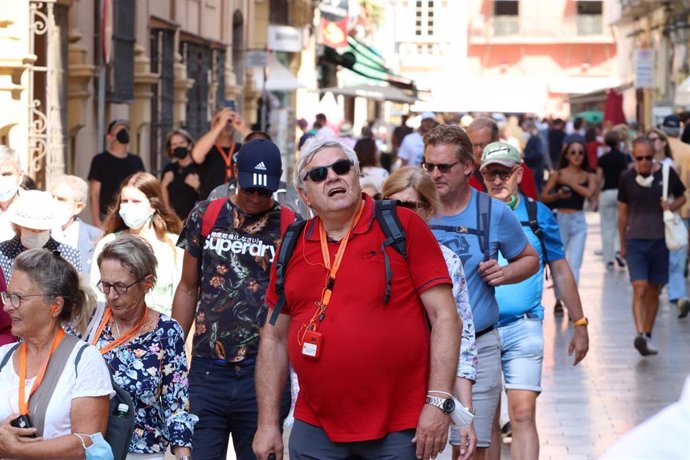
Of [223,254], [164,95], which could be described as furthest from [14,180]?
[164,95]

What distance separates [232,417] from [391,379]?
1613mm

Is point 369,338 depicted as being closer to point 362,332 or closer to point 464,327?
point 362,332

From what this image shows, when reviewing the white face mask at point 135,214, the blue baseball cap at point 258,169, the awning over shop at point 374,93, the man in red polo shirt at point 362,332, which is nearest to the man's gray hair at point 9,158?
the white face mask at point 135,214

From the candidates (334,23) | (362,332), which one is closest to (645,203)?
(362,332)

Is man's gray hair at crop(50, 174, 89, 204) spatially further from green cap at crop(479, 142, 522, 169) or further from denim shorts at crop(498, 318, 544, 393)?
denim shorts at crop(498, 318, 544, 393)

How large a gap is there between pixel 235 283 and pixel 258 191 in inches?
16.2

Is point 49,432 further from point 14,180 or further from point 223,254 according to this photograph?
point 14,180

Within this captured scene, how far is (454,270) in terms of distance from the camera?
6.16 meters

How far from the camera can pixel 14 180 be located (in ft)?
31.5

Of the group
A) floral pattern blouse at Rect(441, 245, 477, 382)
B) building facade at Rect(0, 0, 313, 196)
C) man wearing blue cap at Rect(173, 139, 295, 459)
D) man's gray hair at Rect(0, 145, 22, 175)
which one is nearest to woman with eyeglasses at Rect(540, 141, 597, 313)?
building facade at Rect(0, 0, 313, 196)

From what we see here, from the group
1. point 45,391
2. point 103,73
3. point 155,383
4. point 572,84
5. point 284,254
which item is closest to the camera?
point 45,391

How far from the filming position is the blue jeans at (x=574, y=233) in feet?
56.0

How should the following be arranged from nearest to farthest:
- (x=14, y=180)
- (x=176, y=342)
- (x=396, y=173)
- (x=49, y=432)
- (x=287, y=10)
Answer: (x=49, y=432) → (x=176, y=342) → (x=396, y=173) → (x=14, y=180) → (x=287, y=10)

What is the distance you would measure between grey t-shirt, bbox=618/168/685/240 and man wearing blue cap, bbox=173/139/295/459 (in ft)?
27.3
